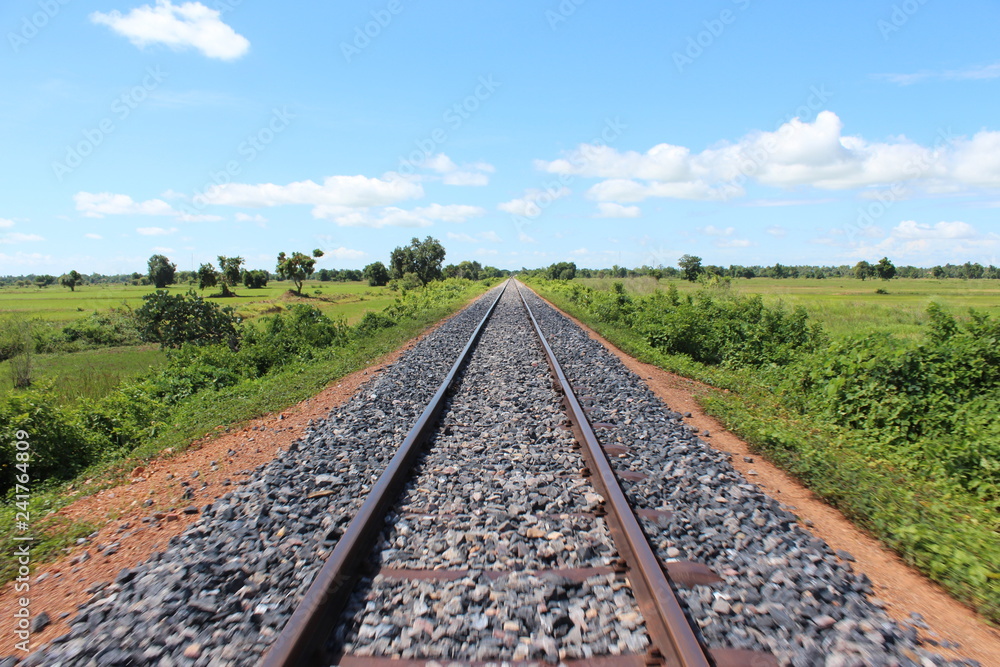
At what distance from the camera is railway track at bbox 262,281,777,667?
2.53 m

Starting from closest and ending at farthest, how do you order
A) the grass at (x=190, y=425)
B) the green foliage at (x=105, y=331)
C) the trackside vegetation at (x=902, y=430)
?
the trackside vegetation at (x=902, y=430)
the grass at (x=190, y=425)
the green foliage at (x=105, y=331)

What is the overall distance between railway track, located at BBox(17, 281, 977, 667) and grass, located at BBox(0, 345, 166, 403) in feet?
23.9

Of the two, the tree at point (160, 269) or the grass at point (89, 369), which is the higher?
the tree at point (160, 269)

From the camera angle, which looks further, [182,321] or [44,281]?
[44,281]

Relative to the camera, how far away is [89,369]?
17.2 meters

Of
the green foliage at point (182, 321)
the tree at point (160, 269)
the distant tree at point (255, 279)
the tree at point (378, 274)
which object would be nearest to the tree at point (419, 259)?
the tree at point (378, 274)

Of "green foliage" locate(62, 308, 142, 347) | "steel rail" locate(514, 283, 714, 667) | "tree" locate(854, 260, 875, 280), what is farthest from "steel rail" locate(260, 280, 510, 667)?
"tree" locate(854, 260, 875, 280)

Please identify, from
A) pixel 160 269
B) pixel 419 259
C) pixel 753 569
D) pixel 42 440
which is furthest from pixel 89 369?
pixel 160 269

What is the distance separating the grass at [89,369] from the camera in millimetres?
11352

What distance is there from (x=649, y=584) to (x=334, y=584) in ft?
5.48

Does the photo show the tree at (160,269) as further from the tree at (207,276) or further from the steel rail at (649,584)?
the steel rail at (649,584)

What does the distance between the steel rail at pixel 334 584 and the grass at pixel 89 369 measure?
24.6 ft

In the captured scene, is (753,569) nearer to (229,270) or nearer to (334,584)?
(334,584)

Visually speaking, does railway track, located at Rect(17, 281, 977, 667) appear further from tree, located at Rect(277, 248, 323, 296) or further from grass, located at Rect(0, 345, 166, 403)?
tree, located at Rect(277, 248, 323, 296)
